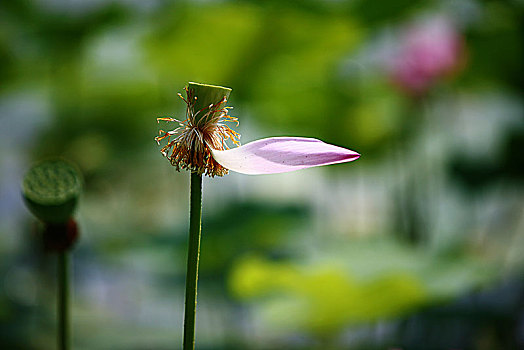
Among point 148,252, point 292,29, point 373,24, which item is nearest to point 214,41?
point 292,29

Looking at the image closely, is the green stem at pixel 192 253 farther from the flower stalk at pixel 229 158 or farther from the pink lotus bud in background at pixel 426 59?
the pink lotus bud in background at pixel 426 59

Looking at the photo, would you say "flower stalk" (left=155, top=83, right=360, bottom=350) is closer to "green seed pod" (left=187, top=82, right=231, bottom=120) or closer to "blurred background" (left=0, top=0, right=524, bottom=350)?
"green seed pod" (left=187, top=82, right=231, bottom=120)

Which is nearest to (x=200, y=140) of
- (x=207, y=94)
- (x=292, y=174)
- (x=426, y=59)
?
(x=207, y=94)

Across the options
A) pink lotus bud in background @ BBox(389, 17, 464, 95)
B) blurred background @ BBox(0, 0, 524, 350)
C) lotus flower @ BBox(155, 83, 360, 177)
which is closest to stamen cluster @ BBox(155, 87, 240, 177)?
lotus flower @ BBox(155, 83, 360, 177)

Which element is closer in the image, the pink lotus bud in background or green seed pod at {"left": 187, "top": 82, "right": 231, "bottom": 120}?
green seed pod at {"left": 187, "top": 82, "right": 231, "bottom": 120}

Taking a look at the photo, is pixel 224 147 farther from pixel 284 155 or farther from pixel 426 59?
pixel 426 59

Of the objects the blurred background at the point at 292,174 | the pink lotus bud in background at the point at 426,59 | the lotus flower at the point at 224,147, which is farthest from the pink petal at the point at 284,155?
the pink lotus bud in background at the point at 426,59

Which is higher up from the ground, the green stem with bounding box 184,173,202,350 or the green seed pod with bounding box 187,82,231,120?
the green seed pod with bounding box 187,82,231,120
